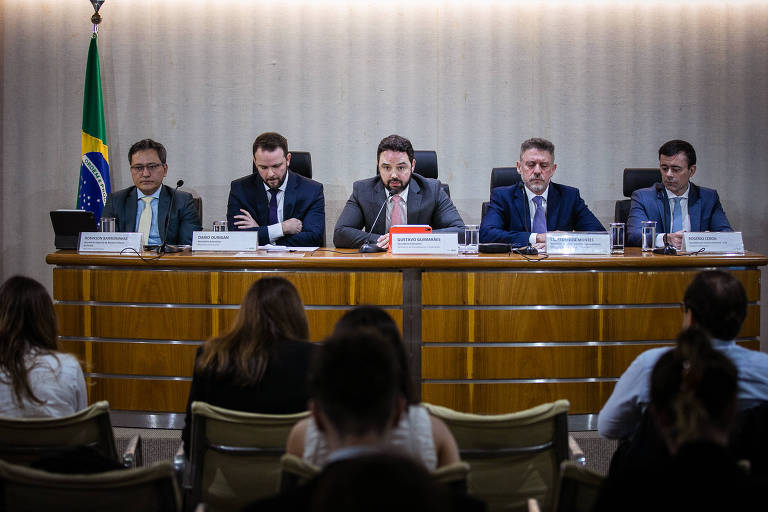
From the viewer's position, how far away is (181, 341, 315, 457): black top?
2102 mm

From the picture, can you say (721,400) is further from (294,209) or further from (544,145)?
(294,209)

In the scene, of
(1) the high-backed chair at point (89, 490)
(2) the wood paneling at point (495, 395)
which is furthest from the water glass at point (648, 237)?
(1) the high-backed chair at point (89, 490)

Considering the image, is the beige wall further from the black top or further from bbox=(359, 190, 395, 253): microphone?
the black top

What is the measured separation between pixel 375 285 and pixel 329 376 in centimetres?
233

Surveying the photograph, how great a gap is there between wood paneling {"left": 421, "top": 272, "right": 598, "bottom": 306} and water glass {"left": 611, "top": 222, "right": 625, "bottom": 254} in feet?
1.25

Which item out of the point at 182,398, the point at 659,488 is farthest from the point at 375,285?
the point at 659,488

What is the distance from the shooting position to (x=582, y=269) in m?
3.58

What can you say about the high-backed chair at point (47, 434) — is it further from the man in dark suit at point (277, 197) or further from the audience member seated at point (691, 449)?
the man in dark suit at point (277, 197)

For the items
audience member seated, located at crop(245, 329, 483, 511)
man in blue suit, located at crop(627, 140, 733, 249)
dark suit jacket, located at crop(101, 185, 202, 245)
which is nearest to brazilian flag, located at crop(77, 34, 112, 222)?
dark suit jacket, located at crop(101, 185, 202, 245)

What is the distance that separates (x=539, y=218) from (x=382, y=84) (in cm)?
208

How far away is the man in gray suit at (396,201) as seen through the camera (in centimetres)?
444

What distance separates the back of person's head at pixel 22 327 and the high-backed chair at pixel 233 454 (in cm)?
53

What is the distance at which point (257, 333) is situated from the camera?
2.13 metres

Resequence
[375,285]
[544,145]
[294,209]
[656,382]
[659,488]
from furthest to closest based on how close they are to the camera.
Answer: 1. [294,209]
2. [544,145]
3. [375,285]
4. [656,382]
5. [659,488]
